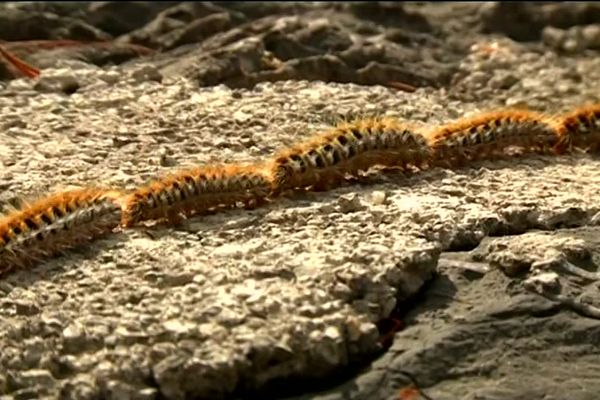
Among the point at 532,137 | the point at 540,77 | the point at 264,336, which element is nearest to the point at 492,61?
the point at 540,77

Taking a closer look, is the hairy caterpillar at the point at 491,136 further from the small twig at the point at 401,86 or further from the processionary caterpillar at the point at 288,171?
the small twig at the point at 401,86

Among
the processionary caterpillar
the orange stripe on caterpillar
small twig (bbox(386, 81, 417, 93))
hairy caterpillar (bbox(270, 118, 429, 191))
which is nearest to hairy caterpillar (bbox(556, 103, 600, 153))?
the processionary caterpillar

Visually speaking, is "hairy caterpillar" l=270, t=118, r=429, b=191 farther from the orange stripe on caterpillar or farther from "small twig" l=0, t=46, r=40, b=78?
"small twig" l=0, t=46, r=40, b=78

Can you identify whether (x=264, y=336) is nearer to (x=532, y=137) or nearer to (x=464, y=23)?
(x=532, y=137)

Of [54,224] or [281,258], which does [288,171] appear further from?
[54,224]

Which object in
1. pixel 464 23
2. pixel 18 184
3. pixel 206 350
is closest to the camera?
pixel 206 350

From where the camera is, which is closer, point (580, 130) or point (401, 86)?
point (580, 130)

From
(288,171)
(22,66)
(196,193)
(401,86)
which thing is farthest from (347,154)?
(22,66)
